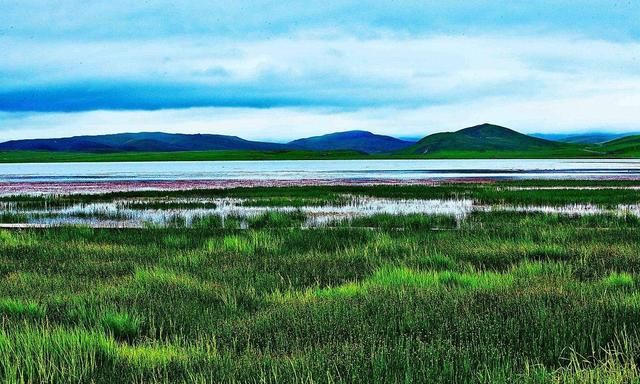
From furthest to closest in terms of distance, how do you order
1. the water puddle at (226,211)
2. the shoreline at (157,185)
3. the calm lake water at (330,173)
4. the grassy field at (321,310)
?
the calm lake water at (330,173) → the shoreline at (157,185) → the water puddle at (226,211) → the grassy field at (321,310)

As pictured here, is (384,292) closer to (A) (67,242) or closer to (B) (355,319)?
(B) (355,319)

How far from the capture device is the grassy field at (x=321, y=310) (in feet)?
21.7

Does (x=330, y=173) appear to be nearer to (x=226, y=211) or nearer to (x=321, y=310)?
(x=226, y=211)

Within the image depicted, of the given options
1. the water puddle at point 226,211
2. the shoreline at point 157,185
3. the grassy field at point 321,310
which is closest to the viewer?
the grassy field at point 321,310

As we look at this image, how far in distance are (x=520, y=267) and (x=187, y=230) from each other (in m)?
12.7

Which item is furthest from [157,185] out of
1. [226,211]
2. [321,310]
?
[321,310]

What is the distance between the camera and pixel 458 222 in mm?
25953

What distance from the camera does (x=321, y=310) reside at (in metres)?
9.20

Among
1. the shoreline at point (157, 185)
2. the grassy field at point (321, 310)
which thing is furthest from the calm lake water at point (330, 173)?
the grassy field at point (321, 310)

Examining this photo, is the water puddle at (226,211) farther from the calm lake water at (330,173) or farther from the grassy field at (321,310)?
the calm lake water at (330,173)

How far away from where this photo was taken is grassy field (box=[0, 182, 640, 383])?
6625mm

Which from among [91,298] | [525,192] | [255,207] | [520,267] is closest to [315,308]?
[91,298]

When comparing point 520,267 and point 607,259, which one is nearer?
point 520,267

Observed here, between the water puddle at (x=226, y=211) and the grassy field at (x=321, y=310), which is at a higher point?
the grassy field at (x=321, y=310)
